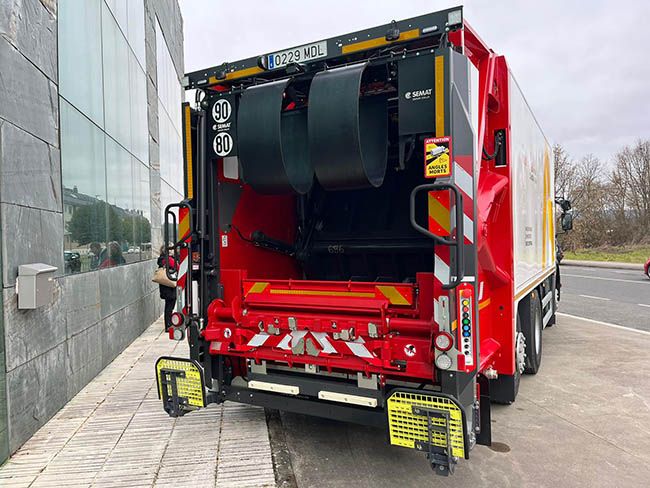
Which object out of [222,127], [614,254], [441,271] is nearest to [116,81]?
[222,127]

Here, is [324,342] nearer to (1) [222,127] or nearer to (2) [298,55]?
(1) [222,127]

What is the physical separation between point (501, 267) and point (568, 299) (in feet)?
33.5

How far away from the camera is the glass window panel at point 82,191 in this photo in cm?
537

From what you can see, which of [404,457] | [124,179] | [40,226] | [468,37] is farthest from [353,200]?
[124,179]

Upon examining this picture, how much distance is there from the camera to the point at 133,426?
14.8 ft

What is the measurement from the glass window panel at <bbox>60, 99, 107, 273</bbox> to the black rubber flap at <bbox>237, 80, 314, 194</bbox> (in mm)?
2619

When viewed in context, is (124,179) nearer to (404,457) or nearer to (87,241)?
(87,241)

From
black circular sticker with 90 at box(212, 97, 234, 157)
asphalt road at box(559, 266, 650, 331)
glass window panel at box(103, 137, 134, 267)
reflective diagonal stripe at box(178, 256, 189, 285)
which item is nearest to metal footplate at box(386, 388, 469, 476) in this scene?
reflective diagonal stripe at box(178, 256, 189, 285)

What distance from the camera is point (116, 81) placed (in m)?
7.67

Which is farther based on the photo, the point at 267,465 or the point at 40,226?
the point at 40,226

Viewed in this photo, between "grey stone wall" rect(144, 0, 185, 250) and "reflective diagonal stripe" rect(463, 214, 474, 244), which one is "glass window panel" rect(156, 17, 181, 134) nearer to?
"grey stone wall" rect(144, 0, 185, 250)

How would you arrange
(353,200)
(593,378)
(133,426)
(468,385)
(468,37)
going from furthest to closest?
1. (593,378)
2. (353,200)
3. (133,426)
4. (468,37)
5. (468,385)

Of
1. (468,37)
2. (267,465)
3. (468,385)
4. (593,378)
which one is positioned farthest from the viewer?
(593,378)

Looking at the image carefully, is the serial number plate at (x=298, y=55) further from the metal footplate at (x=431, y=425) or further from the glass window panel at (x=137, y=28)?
the glass window panel at (x=137, y=28)
